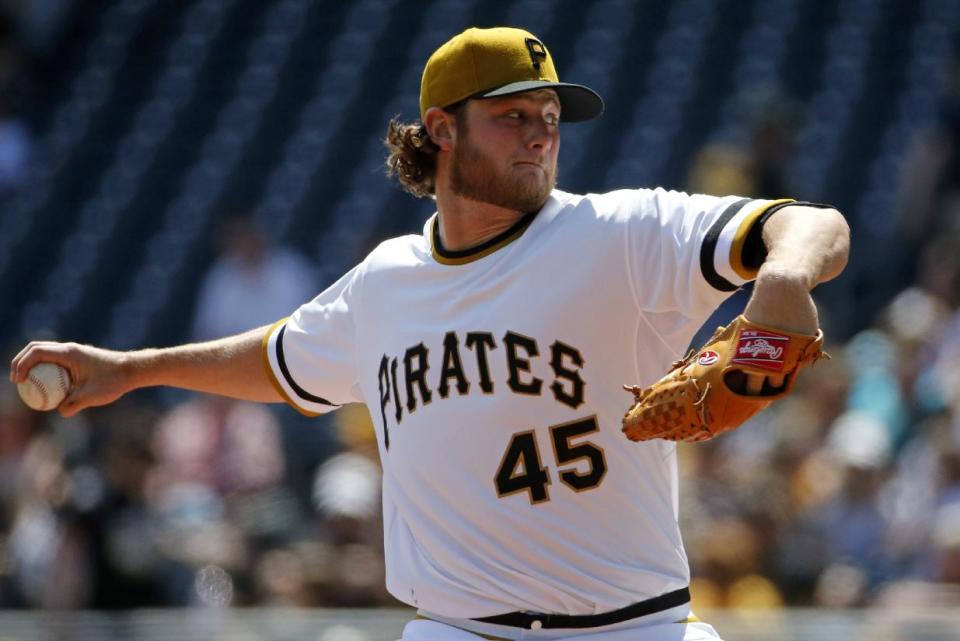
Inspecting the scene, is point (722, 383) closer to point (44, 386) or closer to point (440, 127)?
point (440, 127)

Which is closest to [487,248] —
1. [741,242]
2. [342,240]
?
[741,242]

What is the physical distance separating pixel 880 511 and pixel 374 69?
674 centimetres

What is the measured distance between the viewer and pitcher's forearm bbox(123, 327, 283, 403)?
405cm

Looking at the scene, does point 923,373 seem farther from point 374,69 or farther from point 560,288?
point 374,69

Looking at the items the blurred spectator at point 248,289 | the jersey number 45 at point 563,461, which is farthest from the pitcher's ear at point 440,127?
the blurred spectator at point 248,289

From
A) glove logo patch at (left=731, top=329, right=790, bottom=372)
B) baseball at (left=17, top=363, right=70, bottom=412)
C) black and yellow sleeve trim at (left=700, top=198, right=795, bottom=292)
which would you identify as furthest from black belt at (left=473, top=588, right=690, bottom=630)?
baseball at (left=17, top=363, right=70, bottom=412)

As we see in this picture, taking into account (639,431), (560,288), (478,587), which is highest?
(560,288)

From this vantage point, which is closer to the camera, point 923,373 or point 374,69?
point 923,373

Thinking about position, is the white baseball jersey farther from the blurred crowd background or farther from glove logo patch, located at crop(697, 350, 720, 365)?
the blurred crowd background

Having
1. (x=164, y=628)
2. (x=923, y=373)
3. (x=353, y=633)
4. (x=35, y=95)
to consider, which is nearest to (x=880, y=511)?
(x=923, y=373)

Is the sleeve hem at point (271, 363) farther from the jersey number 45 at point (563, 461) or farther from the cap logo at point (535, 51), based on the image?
the cap logo at point (535, 51)

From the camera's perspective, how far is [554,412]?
3398 mm

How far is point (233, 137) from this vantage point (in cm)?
1203

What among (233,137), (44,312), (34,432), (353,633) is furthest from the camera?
(233,137)
